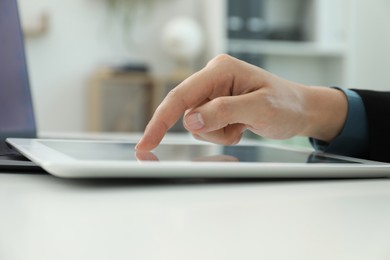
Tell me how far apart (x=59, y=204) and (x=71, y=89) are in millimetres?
2987

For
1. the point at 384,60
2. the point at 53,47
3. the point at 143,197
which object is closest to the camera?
the point at 143,197

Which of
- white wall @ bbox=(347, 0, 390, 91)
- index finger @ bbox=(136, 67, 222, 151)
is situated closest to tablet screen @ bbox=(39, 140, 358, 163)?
index finger @ bbox=(136, 67, 222, 151)

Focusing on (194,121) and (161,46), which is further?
(161,46)

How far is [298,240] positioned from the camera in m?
0.23

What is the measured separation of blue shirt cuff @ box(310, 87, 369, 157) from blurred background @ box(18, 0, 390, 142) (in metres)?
2.43

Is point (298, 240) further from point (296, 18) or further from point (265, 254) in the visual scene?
point (296, 18)

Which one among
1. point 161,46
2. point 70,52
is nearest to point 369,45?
point 161,46

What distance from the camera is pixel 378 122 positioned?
628 mm

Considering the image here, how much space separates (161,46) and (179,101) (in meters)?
2.86

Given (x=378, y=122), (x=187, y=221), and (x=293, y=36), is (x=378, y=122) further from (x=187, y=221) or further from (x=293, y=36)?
(x=293, y=36)

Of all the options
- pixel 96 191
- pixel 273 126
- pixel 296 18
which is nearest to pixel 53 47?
pixel 296 18

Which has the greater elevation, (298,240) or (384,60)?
(298,240)

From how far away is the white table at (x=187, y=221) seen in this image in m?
0.21

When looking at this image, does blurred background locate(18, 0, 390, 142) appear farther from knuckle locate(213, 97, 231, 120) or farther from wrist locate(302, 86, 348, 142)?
knuckle locate(213, 97, 231, 120)
